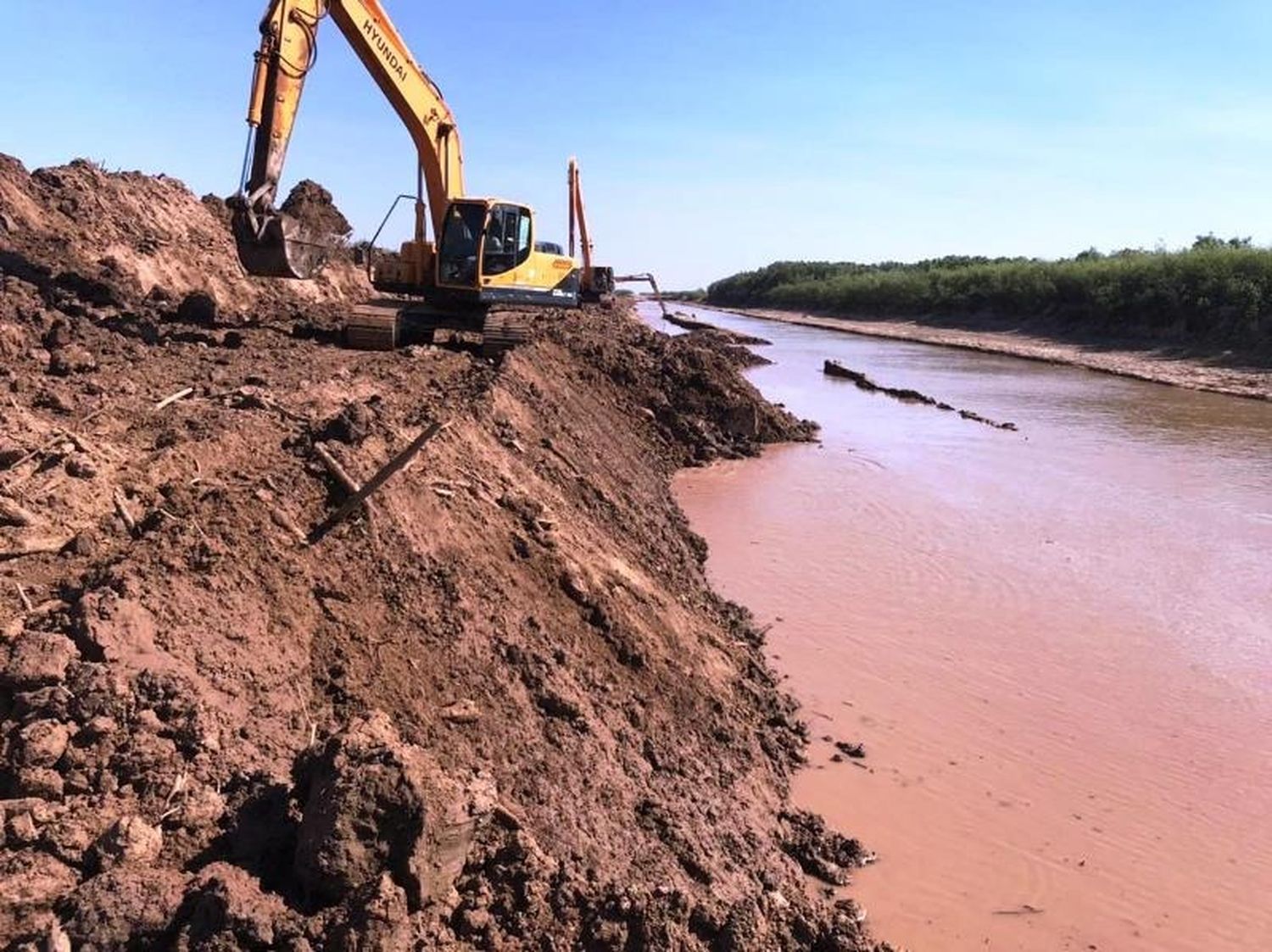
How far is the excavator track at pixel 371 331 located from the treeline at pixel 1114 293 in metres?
28.7

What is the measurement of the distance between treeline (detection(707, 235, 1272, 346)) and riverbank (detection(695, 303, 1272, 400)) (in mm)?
1323

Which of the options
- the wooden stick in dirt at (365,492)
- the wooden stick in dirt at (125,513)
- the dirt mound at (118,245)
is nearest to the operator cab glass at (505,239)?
the dirt mound at (118,245)

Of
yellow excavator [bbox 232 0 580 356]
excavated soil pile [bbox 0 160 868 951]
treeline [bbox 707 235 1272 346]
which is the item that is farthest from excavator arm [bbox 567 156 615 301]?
treeline [bbox 707 235 1272 346]

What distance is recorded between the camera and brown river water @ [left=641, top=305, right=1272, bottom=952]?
5102 mm

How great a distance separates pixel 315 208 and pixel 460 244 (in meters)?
12.0

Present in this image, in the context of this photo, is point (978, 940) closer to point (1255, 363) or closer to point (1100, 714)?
point (1100, 714)

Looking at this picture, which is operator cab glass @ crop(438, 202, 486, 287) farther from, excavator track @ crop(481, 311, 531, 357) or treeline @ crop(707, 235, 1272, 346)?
treeline @ crop(707, 235, 1272, 346)

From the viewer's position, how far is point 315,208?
23578mm

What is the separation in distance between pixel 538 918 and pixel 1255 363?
32472 millimetres

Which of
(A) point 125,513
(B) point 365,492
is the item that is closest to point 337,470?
(B) point 365,492

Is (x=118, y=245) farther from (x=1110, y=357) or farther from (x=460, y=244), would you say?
(x=1110, y=357)

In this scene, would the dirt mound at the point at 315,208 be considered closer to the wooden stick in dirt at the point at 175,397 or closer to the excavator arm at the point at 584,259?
the excavator arm at the point at 584,259

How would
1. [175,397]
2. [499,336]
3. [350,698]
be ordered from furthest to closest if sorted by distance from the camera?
1. [499,336]
2. [175,397]
3. [350,698]

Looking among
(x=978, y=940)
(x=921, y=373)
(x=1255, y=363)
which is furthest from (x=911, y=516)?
(x=1255, y=363)
